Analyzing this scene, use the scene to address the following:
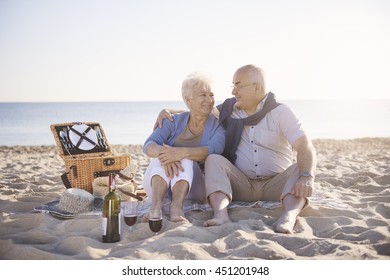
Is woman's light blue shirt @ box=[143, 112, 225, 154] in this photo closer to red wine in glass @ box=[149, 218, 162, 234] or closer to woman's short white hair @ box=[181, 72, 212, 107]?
woman's short white hair @ box=[181, 72, 212, 107]

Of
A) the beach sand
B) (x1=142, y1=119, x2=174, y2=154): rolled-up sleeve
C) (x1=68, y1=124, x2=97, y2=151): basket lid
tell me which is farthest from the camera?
(x1=68, y1=124, x2=97, y2=151): basket lid

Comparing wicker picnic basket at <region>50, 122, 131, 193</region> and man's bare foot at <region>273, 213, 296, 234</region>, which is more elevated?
wicker picnic basket at <region>50, 122, 131, 193</region>

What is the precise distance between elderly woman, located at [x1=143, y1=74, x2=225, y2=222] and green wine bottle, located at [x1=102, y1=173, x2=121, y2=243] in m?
0.43

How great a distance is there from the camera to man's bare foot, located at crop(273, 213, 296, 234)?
9.07ft

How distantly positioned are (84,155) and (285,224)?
227cm

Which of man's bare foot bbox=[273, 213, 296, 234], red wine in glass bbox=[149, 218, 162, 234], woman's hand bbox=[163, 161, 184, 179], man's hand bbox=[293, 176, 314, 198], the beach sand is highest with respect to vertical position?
woman's hand bbox=[163, 161, 184, 179]

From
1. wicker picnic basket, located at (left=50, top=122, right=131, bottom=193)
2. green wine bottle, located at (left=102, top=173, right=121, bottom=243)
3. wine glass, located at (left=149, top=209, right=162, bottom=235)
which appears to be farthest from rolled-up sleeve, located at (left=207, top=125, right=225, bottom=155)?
wicker picnic basket, located at (left=50, top=122, right=131, bottom=193)

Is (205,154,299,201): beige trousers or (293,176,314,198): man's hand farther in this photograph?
(205,154,299,201): beige trousers

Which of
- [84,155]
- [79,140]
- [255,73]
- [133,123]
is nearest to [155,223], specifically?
[255,73]

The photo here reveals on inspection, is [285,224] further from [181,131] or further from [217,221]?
[181,131]
